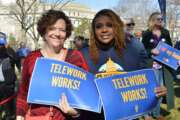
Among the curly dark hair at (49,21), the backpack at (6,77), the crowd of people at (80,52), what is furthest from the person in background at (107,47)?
the backpack at (6,77)

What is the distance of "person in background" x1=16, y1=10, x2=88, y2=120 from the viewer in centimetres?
379

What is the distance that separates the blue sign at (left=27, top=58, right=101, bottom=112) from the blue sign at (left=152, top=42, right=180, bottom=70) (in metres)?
4.15

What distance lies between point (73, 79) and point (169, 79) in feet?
18.5

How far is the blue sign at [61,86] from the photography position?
12.2ft

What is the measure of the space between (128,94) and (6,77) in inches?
194

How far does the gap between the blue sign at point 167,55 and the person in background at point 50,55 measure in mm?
4023

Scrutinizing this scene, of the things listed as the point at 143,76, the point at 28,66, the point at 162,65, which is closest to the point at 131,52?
the point at 143,76

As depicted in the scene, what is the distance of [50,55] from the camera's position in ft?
12.8

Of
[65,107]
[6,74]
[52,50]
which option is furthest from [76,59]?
[6,74]

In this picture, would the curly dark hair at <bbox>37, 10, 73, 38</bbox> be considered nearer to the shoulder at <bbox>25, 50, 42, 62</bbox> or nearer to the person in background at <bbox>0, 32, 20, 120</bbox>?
the shoulder at <bbox>25, 50, 42, 62</bbox>

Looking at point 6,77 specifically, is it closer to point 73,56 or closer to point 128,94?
point 73,56

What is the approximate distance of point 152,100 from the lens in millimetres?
4004

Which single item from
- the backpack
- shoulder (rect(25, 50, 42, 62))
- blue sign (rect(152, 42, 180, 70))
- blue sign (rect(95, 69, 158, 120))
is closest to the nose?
blue sign (rect(95, 69, 158, 120))

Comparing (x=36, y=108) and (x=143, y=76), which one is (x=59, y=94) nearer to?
(x=36, y=108)
